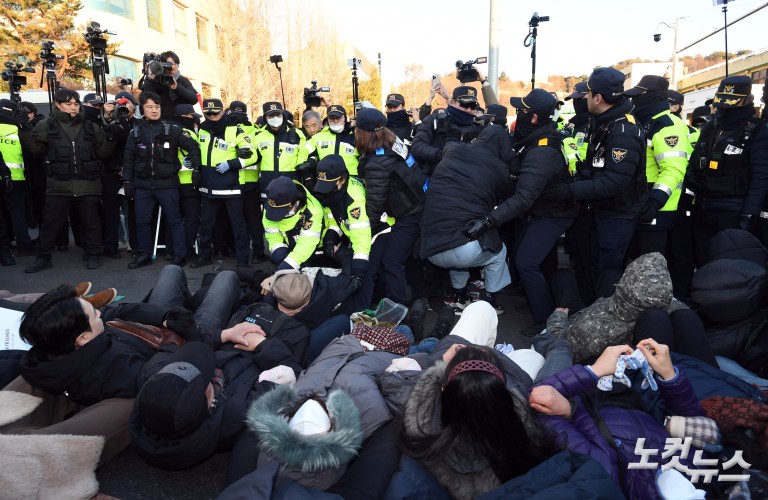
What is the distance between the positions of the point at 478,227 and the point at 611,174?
114cm

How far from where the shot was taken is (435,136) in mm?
5414

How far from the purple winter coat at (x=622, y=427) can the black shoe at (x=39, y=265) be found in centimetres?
612

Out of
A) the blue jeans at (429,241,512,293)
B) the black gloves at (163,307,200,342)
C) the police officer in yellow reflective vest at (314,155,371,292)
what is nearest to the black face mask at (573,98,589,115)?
the blue jeans at (429,241,512,293)

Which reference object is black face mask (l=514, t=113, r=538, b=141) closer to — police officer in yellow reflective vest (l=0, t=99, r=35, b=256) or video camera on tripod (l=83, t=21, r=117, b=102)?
video camera on tripod (l=83, t=21, r=117, b=102)

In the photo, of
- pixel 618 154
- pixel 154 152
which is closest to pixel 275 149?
pixel 154 152

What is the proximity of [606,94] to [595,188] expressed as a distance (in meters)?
0.76

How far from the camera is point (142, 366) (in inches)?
104

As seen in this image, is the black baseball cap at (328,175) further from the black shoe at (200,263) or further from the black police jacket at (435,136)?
the black shoe at (200,263)

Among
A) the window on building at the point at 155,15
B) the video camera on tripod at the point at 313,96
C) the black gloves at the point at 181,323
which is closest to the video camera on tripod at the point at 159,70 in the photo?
the video camera on tripod at the point at 313,96

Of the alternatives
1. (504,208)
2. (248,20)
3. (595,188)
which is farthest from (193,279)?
(248,20)

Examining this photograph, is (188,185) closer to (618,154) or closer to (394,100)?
(394,100)

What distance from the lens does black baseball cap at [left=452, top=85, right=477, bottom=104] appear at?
4.90 metres

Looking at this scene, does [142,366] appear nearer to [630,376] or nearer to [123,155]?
[630,376]

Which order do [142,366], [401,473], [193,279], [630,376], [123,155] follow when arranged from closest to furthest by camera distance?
1. [401,473]
2. [630,376]
3. [142,366]
4. [193,279]
5. [123,155]
